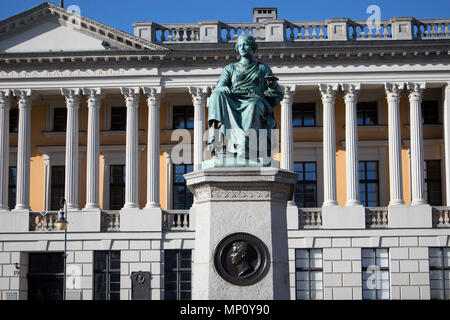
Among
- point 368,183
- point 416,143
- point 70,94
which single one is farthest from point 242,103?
point 368,183

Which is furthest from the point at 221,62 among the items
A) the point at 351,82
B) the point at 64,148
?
the point at 64,148

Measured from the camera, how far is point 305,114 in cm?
4575

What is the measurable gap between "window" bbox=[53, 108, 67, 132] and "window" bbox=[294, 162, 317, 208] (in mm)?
12322

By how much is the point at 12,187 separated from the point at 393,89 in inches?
785

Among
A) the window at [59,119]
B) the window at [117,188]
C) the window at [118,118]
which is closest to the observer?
the window at [117,188]

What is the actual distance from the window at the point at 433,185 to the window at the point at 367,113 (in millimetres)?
3688

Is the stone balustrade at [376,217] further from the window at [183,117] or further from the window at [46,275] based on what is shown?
the window at [46,275]

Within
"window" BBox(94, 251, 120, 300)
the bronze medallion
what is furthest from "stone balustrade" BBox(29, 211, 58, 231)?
the bronze medallion

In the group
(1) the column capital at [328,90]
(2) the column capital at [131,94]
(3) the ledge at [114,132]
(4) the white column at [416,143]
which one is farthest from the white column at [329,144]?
(3) the ledge at [114,132]

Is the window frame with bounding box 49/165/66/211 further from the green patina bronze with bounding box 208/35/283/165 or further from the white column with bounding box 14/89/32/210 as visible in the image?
the green patina bronze with bounding box 208/35/283/165

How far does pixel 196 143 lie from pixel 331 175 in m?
6.74

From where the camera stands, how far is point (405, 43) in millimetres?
42844

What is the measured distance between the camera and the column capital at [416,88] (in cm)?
4300

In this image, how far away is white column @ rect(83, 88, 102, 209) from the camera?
42969mm
